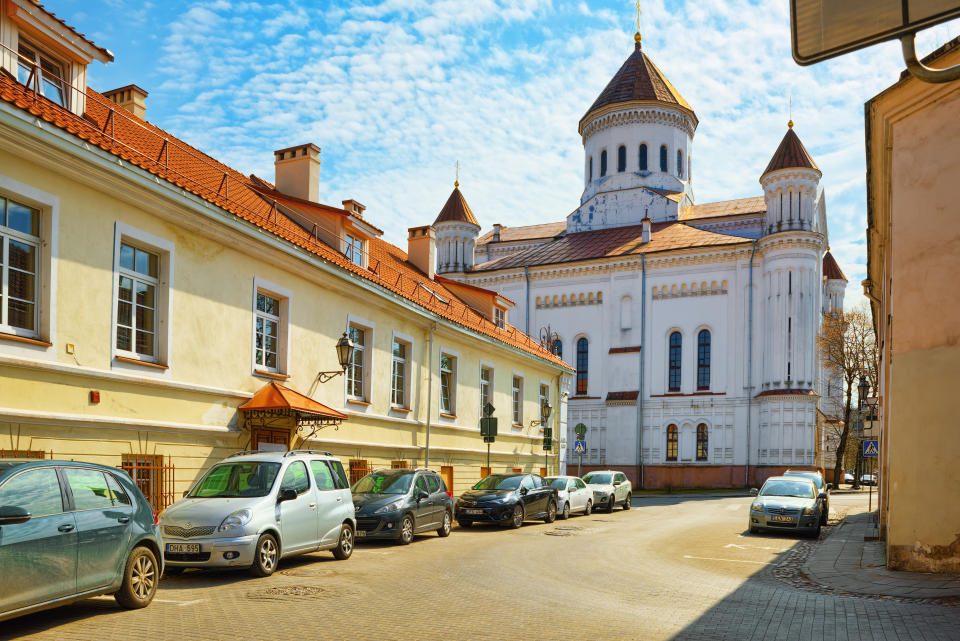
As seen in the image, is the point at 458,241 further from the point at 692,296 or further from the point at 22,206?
the point at 22,206

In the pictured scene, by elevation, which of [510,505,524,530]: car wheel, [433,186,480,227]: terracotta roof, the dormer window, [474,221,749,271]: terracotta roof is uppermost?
[433,186,480,227]: terracotta roof

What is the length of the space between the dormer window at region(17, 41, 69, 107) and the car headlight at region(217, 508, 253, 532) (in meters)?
7.46

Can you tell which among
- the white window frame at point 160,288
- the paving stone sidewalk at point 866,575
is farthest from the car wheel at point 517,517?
the white window frame at point 160,288

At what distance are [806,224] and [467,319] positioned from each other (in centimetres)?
2947

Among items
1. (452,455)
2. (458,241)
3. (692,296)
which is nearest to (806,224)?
(692,296)

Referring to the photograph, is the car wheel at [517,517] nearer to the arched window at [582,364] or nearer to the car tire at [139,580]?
the car tire at [139,580]

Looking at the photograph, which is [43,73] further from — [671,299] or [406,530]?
[671,299]

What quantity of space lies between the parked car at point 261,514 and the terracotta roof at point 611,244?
42.6m

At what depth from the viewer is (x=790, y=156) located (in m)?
50.9

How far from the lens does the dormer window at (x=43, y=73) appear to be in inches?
530

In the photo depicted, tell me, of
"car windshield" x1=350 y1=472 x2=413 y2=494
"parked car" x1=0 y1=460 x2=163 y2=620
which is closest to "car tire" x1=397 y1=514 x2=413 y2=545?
"car windshield" x1=350 y1=472 x2=413 y2=494

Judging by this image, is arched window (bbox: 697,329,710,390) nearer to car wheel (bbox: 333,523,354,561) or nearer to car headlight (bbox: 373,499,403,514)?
car headlight (bbox: 373,499,403,514)

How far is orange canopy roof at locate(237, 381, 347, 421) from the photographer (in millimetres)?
16391

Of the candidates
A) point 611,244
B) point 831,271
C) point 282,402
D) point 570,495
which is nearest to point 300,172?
point 282,402
